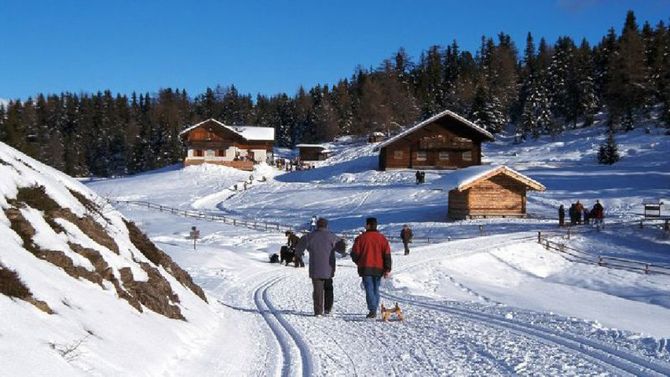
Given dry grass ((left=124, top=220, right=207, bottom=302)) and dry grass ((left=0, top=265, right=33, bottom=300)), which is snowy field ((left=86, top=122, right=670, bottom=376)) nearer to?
dry grass ((left=124, top=220, right=207, bottom=302))

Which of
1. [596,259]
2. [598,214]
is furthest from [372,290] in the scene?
[598,214]

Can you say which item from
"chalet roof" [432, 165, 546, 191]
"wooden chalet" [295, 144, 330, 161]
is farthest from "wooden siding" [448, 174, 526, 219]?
"wooden chalet" [295, 144, 330, 161]

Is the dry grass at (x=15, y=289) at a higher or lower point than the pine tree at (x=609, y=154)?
lower

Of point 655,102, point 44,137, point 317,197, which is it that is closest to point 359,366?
point 317,197

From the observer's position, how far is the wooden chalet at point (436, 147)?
62.9m

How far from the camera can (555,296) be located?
2027 centimetres

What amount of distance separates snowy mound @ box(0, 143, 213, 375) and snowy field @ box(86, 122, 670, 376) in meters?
0.61

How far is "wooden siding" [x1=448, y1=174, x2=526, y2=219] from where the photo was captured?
135 ft

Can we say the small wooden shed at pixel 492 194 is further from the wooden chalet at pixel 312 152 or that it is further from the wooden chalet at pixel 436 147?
the wooden chalet at pixel 312 152

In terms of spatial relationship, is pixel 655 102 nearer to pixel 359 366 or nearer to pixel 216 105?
pixel 359 366

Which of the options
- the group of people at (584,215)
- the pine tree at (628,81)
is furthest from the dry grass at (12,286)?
the pine tree at (628,81)

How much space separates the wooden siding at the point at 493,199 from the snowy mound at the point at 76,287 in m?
31.2

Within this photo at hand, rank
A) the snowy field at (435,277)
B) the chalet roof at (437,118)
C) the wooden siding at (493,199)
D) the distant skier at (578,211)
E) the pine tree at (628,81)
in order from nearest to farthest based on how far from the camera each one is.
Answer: the snowy field at (435,277)
the distant skier at (578,211)
the wooden siding at (493,199)
the chalet roof at (437,118)
the pine tree at (628,81)

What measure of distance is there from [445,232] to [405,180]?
19906 millimetres
